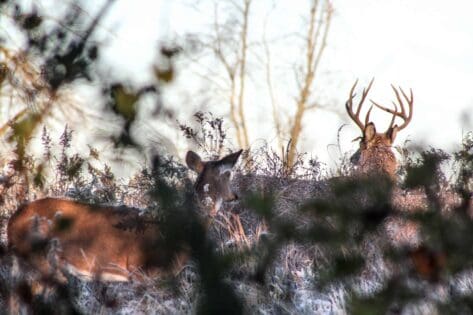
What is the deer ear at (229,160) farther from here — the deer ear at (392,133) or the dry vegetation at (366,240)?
the deer ear at (392,133)

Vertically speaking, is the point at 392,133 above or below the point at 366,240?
above

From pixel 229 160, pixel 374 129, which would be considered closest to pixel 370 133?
pixel 374 129

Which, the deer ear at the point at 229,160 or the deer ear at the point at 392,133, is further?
the deer ear at the point at 392,133

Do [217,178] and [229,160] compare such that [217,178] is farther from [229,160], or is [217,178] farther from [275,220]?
[275,220]

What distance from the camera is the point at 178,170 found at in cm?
159

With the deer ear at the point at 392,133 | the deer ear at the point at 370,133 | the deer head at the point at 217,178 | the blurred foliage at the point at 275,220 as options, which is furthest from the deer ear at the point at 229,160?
the deer ear at the point at 392,133

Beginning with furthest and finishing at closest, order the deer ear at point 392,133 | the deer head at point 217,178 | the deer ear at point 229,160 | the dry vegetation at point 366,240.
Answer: the deer ear at point 392,133, the deer ear at point 229,160, the deer head at point 217,178, the dry vegetation at point 366,240

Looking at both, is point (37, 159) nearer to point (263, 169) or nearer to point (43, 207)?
point (43, 207)

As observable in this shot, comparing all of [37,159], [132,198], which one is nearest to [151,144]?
[37,159]

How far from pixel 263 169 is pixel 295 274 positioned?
2.71 m

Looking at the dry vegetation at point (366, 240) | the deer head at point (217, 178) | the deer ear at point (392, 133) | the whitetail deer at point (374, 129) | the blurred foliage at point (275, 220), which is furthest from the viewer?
→ the deer ear at point (392, 133)

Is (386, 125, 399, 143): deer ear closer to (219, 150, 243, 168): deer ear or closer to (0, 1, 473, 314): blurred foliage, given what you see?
(219, 150, 243, 168): deer ear

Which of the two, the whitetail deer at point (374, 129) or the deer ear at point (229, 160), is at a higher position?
the whitetail deer at point (374, 129)

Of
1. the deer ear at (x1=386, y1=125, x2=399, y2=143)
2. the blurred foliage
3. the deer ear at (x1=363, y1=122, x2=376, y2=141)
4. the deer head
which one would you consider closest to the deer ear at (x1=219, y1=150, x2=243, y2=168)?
the deer head
